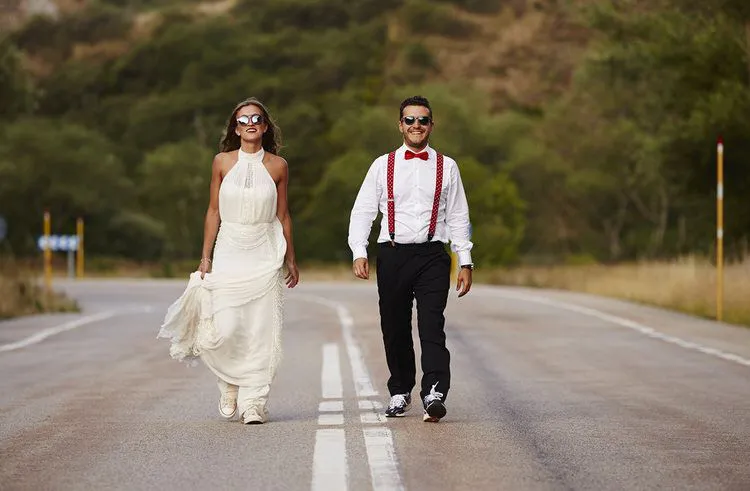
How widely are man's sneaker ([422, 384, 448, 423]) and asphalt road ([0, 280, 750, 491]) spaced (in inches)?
4.0

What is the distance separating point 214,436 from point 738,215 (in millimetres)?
31406

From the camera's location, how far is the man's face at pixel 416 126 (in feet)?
35.5

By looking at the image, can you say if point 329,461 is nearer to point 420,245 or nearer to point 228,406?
point 228,406

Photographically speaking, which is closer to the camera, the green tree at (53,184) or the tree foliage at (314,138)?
the green tree at (53,184)

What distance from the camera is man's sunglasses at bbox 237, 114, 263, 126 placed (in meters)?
11.0

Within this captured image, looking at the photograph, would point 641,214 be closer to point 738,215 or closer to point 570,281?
point 570,281

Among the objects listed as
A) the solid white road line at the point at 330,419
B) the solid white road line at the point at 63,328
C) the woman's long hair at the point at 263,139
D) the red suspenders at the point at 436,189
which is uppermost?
the woman's long hair at the point at 263,139

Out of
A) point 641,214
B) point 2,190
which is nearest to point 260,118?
point 2,190

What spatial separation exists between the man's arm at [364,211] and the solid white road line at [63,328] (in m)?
8.81

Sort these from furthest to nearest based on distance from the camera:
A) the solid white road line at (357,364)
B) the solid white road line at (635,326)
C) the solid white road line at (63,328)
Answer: the solid white road line at (63,328), the solid white road line at (635,326), the solid white road line at (357,364)

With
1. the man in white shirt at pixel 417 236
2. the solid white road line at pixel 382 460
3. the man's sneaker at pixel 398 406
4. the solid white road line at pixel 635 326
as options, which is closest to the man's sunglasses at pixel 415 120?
the man in white shirt at pixel 417 236

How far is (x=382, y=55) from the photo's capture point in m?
119

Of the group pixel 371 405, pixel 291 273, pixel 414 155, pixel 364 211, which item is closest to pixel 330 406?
pixel 371 405

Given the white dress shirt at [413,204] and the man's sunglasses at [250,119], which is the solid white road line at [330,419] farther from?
the man's sunglasses at [250,119]
